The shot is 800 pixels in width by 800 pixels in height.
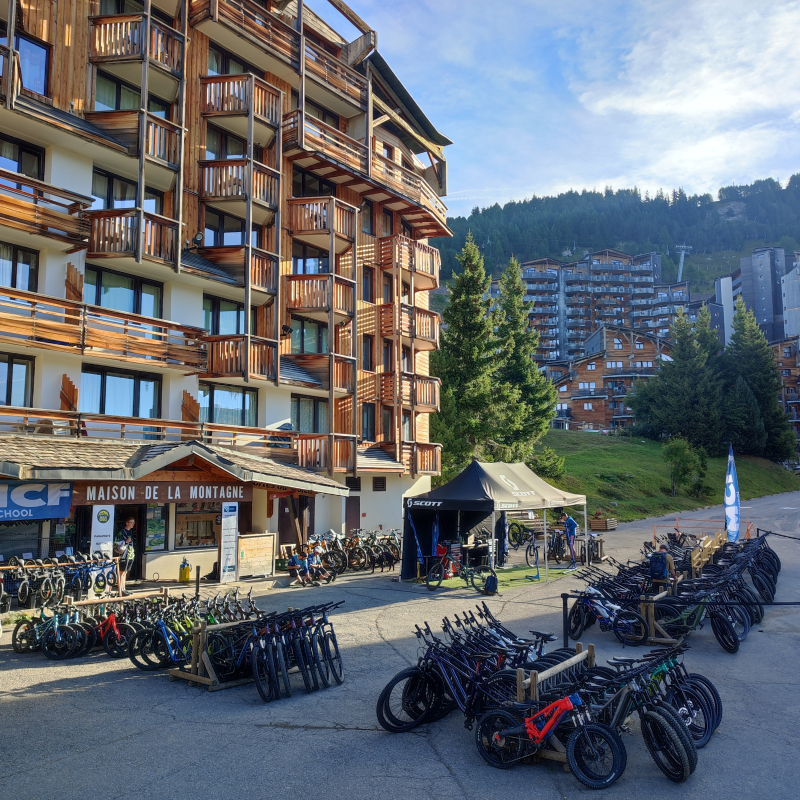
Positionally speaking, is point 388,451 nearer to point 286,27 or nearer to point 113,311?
point 113,311

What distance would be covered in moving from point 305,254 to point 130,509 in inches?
479

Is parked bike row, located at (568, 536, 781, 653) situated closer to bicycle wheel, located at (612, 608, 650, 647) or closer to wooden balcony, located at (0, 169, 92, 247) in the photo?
bicycle wheel, located at (612, 608, 650, 647)

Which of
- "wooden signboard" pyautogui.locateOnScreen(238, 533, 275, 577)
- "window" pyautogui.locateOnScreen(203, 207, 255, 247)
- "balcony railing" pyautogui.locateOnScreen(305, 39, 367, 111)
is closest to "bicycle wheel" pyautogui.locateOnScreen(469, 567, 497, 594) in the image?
"wooden signboard" pyautogui.locateOnScreen(238, 533, 275, 577)

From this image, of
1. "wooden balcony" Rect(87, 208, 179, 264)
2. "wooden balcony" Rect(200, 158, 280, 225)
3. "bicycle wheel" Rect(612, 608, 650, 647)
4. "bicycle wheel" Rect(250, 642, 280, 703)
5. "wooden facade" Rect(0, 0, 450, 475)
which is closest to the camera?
"bicycle wheel" Rect(250, 642, 280, 703)

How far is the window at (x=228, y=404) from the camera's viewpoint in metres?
23.1

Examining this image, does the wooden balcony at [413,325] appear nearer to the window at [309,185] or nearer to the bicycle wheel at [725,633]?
the window at [309,185]

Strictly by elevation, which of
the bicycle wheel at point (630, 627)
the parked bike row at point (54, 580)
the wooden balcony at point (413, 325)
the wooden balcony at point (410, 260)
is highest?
the wooden balcony at point (410, 260)

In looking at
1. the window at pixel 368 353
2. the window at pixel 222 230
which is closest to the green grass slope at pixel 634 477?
the window at pixel 368 353

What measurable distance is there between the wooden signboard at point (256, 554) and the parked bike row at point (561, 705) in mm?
11932

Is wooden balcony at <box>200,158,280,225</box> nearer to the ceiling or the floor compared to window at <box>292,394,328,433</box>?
nearer to the ceiling

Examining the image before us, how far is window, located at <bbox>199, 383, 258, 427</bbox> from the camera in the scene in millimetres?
23078

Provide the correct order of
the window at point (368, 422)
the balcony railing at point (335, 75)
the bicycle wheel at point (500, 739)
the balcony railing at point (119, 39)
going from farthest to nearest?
the window at point (368, 422)
the balcony railing at point (335, 75)
the balcony railing at point (119, 39)
the bicycle wheel at point (500, 739)

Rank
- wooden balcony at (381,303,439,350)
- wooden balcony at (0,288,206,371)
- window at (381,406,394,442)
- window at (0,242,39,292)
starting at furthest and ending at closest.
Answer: window at (381,406,394,442)
wooden balcony at (381,303,439,350)
window at (0,242,39,292)
wooden balcony at (0,288,206,371)

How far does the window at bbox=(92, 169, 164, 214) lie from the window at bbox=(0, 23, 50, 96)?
2.58 meters
